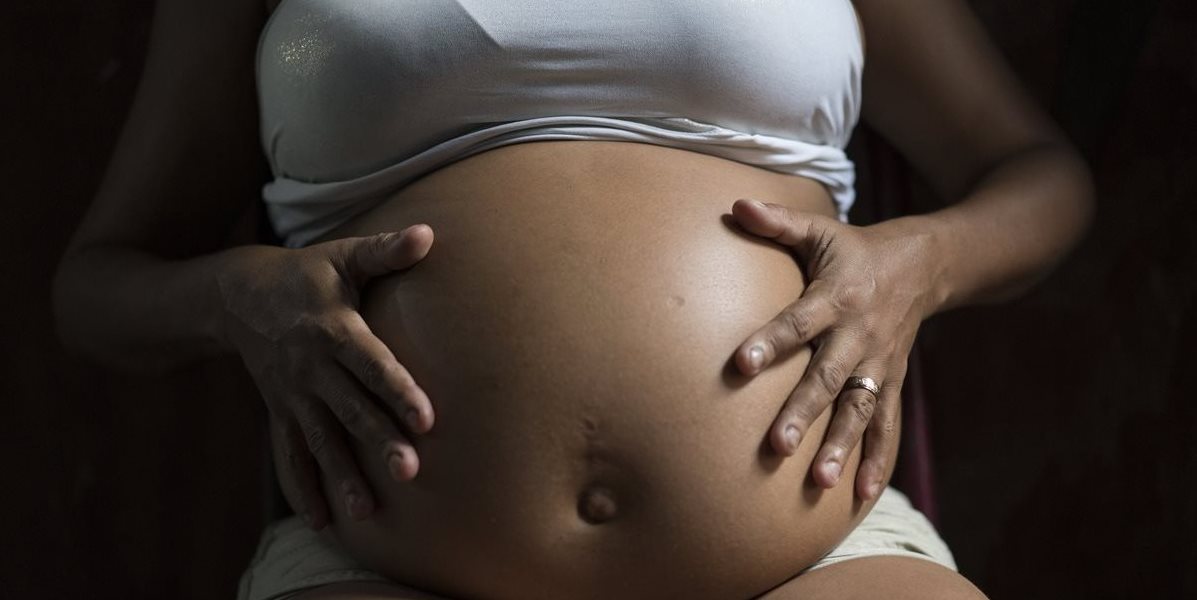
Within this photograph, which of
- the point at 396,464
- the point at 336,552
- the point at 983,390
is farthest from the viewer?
the point at 983,390

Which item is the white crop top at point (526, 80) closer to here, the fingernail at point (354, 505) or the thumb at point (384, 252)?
the thumb at point (384, 252)

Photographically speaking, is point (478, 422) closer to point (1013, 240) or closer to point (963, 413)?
point (1013, 240)

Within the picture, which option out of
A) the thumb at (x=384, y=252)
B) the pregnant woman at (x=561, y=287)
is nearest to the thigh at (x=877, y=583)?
the pregnant woman at (x=561, y=287)

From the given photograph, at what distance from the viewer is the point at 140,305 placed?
0.97 m

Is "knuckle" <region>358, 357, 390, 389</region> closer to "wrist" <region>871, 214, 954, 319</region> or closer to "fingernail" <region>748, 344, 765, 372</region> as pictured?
"fingernail" <region>748, 344, 765, 372</region>

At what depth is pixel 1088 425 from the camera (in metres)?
1.40

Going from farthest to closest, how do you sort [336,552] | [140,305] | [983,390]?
1. [983,390]
2. [140,305]
3. [336,552]

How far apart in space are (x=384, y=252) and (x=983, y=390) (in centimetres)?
90

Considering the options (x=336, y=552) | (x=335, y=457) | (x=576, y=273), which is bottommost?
(x=336, y=552)

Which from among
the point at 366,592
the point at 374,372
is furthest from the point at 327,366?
the point at 366,592

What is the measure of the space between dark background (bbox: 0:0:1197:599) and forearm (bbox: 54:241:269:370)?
30cm

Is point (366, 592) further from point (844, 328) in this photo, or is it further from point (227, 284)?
point (844, 328)

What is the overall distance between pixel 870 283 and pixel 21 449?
996 mm

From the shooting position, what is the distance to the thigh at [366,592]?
78cm
